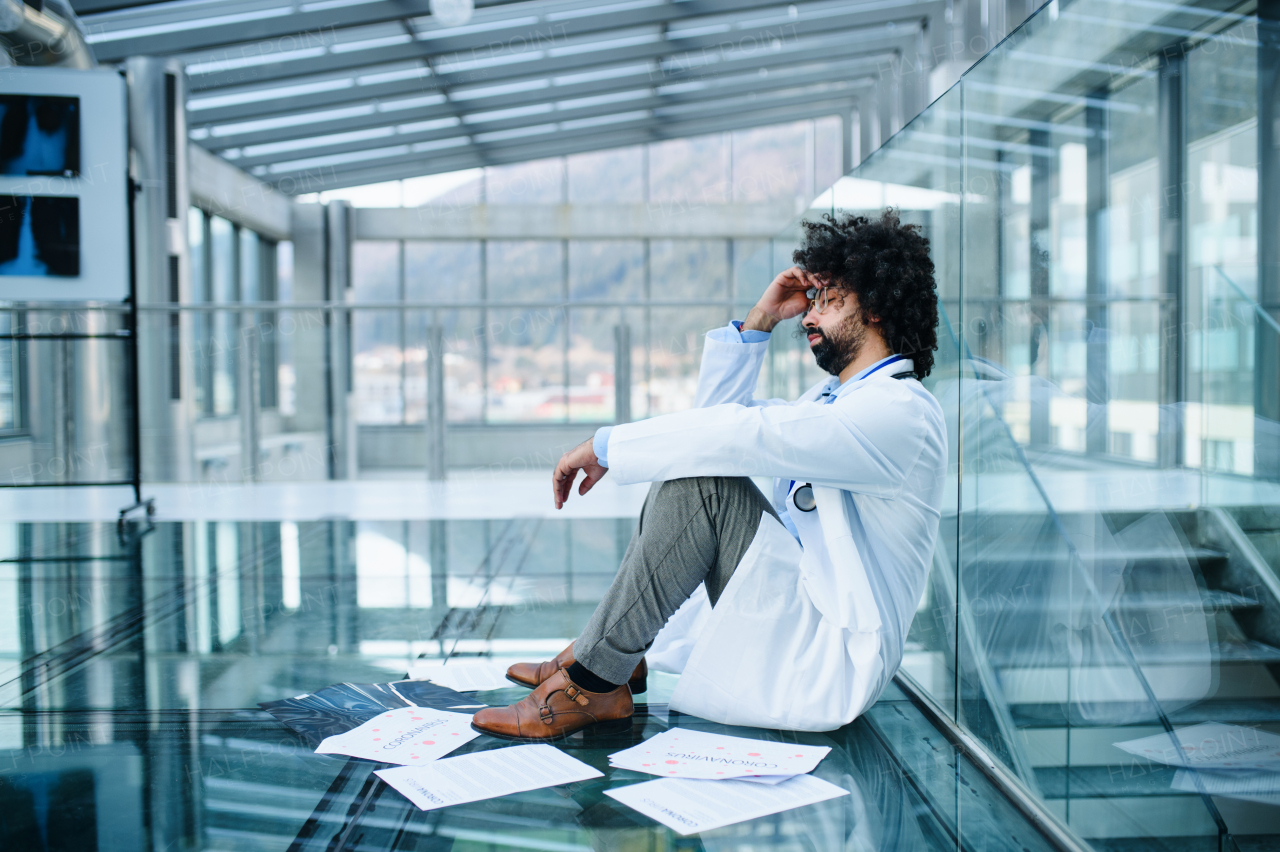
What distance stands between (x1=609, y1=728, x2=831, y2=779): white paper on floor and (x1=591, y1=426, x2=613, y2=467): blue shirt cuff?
51cm

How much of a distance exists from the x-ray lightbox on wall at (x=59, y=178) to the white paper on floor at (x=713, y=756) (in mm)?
3567

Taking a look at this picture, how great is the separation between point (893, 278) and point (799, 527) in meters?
0.46

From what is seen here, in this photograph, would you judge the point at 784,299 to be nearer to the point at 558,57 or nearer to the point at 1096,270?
the point at 1096,270

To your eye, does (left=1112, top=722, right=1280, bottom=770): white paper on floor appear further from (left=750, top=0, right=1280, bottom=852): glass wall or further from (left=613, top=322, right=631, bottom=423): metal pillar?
(left=613, top=322, right=631, bottom=423): metal pillar

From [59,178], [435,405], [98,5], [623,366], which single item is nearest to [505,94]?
[98,5]

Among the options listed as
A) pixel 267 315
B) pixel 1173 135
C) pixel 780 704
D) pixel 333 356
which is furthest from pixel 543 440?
pixel 1173 135

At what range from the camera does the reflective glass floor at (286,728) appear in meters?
1.41

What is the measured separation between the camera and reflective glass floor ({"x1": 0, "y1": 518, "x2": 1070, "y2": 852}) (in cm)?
141

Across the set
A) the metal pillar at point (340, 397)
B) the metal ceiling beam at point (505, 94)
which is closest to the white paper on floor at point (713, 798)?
the metal pillar at point (340, 397)

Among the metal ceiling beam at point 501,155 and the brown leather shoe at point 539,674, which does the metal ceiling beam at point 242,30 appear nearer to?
the metal ceiling beam at point 501,155

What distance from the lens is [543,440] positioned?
6617 millimetres

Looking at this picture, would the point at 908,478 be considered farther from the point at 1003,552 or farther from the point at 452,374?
the point at 452,374

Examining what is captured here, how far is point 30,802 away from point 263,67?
22.7ft

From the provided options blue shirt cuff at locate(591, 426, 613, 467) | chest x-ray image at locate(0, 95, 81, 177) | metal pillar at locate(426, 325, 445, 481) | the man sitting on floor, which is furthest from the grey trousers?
metal pillar at locate(426, 325, 445, 481)
